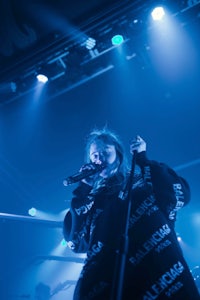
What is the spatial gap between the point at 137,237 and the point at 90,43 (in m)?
3.43

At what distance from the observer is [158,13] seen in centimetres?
402

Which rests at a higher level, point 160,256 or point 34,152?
point 34,152

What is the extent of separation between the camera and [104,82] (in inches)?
211

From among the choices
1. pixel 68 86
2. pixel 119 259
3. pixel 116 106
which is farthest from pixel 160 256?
pixel 116 106

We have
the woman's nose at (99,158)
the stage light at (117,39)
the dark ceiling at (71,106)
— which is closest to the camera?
the woman's nose at (99,158)

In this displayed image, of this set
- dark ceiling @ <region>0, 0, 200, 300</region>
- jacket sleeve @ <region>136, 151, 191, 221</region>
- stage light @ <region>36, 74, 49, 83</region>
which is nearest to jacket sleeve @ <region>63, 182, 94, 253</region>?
jacket sleeve @ <region>136, 151, 191, 221</region>

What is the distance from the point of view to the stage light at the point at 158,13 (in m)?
3.97

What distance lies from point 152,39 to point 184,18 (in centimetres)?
51

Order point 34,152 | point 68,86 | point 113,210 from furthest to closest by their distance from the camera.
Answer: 1. point 34,152
2. point 68,86
3. point 113,210

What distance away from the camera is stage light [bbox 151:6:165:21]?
13.0 ft

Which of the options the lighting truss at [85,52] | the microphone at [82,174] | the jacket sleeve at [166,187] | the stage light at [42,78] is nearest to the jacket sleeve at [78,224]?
the microphone at [82,174]

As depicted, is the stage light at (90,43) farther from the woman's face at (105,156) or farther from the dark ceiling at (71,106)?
the woman's face at (105,156)

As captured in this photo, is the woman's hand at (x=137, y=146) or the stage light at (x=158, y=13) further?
the stage light at (x=158, y=13)

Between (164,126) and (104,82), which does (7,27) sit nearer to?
(104,82)
